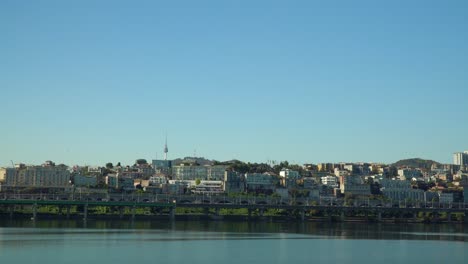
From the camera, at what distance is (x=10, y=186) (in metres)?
176

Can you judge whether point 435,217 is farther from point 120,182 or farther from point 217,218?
point 120,182

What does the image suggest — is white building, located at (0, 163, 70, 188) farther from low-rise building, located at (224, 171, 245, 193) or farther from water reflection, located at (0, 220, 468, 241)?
water reflection, located at (0, 220, 468, 241)

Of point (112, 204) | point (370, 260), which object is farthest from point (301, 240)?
point (112, 204)

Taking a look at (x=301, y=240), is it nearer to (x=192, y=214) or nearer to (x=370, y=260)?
(x=370, y=260)

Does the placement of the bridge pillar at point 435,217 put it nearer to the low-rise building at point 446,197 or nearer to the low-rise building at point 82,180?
the low-rise building at point 446,197

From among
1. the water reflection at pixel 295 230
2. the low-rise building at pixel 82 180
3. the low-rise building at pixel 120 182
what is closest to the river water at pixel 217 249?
the water reflection at pixel 295 230

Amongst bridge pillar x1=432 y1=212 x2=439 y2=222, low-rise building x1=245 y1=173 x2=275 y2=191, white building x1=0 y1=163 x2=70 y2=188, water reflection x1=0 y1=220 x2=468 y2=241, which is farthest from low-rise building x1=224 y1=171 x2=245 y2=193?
water reflection x1=0 y1=220 x2=468 y2=241

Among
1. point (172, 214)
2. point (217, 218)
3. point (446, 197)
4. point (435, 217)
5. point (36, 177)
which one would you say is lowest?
point (217, 218)

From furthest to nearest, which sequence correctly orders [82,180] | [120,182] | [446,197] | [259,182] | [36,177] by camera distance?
[82,180] → [36,177] → [259,182] → [120,182] → [446,197]

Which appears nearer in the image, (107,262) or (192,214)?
(107,262)

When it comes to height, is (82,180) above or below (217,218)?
above

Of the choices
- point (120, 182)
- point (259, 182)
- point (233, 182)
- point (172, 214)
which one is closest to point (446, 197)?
point (259, 182)

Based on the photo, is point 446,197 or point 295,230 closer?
point 295,230

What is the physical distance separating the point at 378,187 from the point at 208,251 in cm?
15129
